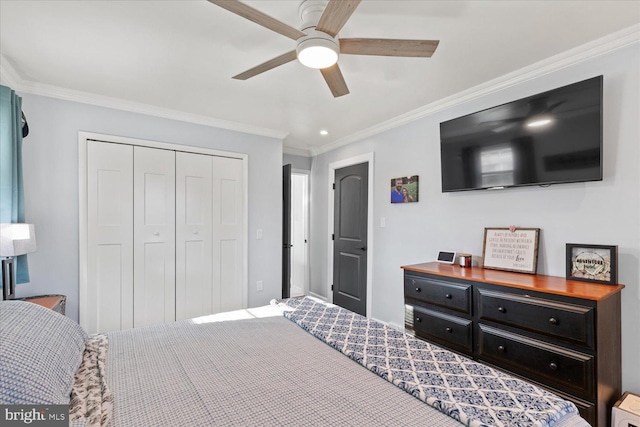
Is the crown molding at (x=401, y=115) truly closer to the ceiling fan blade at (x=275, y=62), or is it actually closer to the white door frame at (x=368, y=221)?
the white door frame at (x=368, y=221)

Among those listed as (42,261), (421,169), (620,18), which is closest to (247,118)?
(421,169)

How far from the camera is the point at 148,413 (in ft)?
3.12

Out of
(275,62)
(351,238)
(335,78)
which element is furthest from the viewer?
(351,238)

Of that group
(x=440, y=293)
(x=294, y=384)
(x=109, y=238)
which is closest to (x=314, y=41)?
(x=294, y=384)

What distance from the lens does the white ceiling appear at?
160 centimetres

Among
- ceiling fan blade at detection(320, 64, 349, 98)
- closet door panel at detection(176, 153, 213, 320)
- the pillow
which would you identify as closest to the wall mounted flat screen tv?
ceiling fan blade at detection(320, 64, 349, 98)

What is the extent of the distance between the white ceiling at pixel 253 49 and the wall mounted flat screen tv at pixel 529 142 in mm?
323

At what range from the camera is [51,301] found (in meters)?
2.28

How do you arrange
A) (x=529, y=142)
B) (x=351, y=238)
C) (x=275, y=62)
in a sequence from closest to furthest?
(x=275, y=62)
(x=529, y=142)
(x=351, y=238)

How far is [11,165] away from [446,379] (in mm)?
3013

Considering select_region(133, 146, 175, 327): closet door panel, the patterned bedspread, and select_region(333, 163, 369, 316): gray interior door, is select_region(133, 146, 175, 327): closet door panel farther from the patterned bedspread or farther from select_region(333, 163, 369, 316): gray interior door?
select_region(333, 163, 369, 316): gray interior door

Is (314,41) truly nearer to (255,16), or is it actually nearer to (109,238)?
(255,16)

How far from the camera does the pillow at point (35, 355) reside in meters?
0.85

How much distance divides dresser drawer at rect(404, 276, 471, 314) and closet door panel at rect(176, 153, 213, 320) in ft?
7.06
